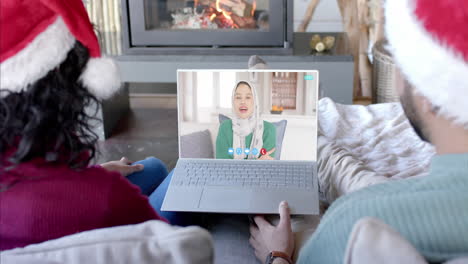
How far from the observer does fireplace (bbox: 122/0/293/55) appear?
312 cm

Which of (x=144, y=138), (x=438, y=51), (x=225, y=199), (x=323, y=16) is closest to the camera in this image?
(x=438, y=51)

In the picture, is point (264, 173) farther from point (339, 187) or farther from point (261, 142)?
point (339, 187)

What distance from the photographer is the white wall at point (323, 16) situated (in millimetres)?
3688

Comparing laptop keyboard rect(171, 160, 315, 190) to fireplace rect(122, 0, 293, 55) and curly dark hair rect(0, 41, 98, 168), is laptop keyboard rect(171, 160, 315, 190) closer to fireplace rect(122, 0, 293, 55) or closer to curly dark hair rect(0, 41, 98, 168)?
curly dark hair rect(0, 41, 98, 168)

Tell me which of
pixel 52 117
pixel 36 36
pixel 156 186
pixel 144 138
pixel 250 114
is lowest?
pixel 144 138

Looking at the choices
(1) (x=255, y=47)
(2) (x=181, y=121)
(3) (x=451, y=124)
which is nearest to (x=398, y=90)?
(3) (x=451, y=124)

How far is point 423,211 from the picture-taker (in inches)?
27.6

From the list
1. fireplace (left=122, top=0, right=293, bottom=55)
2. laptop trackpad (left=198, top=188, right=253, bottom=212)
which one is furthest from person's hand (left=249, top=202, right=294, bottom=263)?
fireplace (left=122, top=0, right=293, bottom=55)

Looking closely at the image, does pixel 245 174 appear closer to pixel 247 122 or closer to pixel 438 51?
pixel 247 122

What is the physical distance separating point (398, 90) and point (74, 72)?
23.0 inches

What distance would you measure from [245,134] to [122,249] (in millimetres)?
800

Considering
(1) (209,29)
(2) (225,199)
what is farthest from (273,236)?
(1) (209,29)

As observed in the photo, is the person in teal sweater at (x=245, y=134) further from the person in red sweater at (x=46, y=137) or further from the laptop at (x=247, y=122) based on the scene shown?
the person in red sweater at (x=46, y=137)

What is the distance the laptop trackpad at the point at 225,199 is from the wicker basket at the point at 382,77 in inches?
89.4
